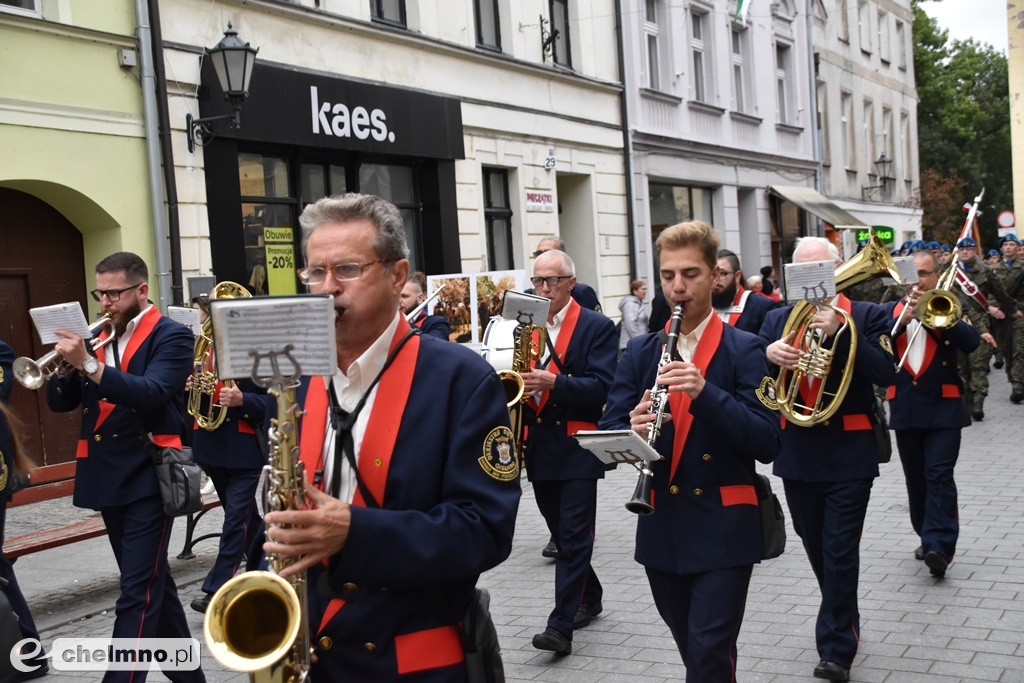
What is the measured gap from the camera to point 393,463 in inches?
110

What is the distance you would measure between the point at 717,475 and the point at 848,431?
62.4 inches

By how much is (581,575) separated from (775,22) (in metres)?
24.5

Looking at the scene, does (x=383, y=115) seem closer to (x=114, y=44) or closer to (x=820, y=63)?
(x=114, y=44)

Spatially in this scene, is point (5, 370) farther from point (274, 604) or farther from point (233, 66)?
point (233, 66)

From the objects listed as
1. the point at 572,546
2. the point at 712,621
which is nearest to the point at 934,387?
the point at 572,546

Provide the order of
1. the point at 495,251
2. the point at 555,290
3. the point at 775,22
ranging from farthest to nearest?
the point at 775,22 < the point at 495,251 < the point at 555,290

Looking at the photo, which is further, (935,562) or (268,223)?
(268,223)

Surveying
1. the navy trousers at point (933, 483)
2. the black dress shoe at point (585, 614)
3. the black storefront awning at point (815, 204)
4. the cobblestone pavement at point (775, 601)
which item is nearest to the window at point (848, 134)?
the black storefront awning at point (815, 204)

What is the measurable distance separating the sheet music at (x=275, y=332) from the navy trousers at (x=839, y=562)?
12.5 feet

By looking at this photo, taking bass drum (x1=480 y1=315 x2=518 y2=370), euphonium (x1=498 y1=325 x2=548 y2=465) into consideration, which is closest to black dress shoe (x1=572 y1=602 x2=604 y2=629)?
euphonium (x1=498 y1=325 x2=548 y2=465)

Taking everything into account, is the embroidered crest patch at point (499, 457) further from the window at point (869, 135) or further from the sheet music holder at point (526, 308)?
the window at point (869, 135)

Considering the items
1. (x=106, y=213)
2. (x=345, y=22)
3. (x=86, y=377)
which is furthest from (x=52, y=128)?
(x=86, y=377)

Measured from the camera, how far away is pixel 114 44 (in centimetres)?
1180

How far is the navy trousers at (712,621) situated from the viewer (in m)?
4.13
